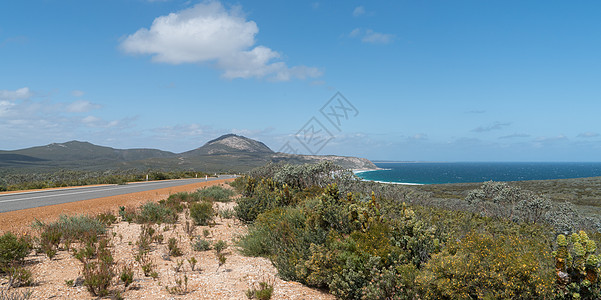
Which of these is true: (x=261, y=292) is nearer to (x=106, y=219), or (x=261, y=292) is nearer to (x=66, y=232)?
(x=66, y=232)

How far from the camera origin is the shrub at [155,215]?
36.4ft

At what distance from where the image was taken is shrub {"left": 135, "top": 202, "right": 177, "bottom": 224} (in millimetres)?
11094

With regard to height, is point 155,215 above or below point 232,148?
below

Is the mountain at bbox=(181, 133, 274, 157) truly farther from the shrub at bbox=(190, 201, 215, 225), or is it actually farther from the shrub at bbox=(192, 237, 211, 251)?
the shrub at bbox=(192, 237, 211, 251)

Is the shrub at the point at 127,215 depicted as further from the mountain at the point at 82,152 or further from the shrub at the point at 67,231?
the mountain at the point at 82,152

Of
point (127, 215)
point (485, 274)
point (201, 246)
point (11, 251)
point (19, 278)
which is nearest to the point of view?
point (485, 274)

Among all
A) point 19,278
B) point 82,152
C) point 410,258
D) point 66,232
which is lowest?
point 19,278

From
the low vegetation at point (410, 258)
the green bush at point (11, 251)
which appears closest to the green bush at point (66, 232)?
the green bush at point (11, 251)

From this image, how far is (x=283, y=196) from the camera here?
12.5m

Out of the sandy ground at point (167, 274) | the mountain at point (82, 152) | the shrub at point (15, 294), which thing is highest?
the mountain at point (82, 152)

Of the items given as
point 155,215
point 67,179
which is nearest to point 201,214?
point 155,215

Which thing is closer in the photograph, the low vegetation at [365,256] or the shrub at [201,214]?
the low vegetation at [365,256]

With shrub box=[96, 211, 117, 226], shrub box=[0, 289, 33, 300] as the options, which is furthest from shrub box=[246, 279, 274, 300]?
shrub box=[96, 211, 117, 226]

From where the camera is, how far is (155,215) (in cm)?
1147
